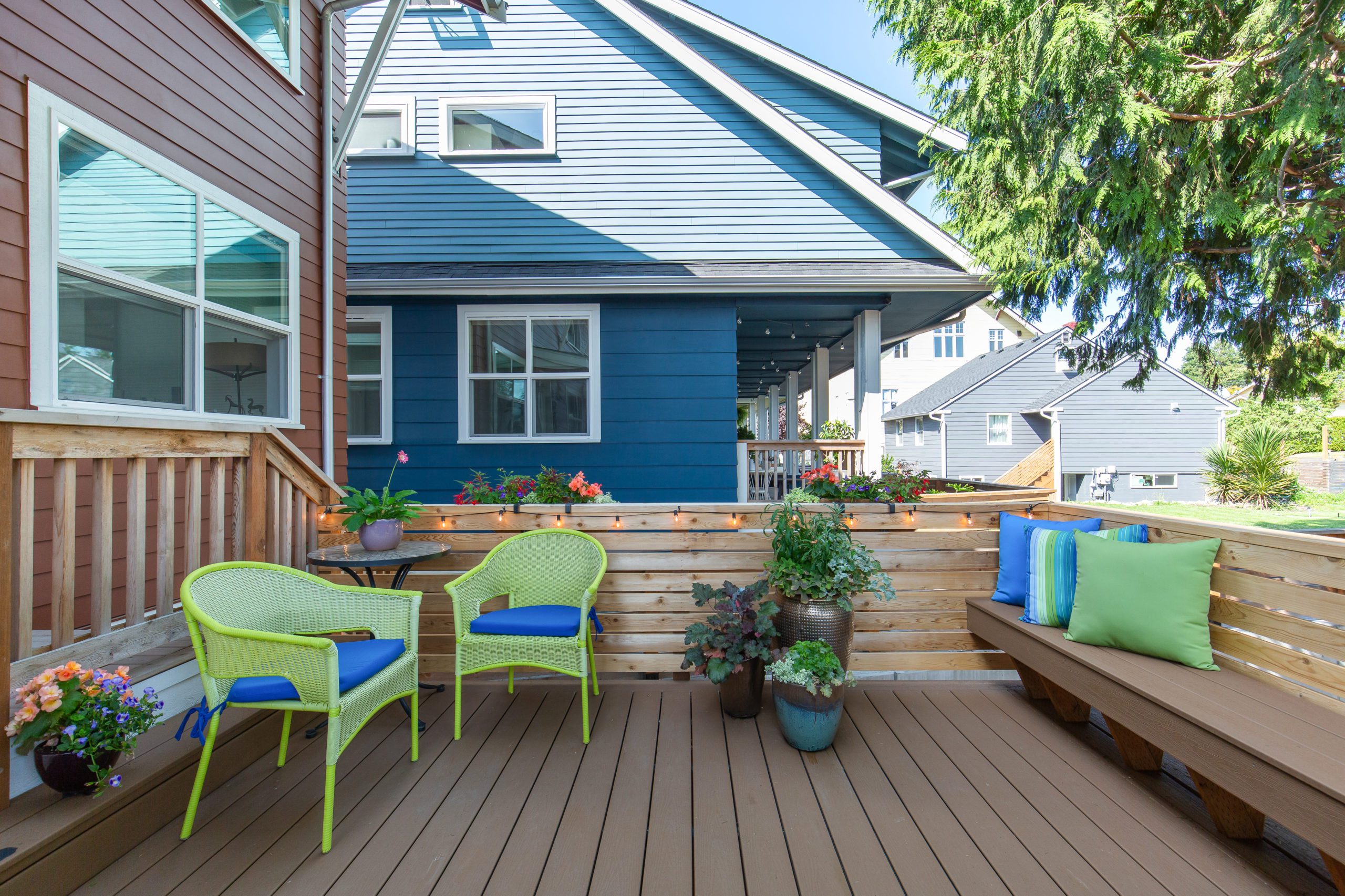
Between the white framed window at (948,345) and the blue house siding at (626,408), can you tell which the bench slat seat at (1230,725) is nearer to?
the blue house siding at (626,408)

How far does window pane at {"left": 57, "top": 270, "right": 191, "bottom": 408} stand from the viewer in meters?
2.59

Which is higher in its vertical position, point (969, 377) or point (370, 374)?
point (969, 377)

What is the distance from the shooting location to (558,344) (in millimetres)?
5773

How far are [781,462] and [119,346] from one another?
4.86 meters

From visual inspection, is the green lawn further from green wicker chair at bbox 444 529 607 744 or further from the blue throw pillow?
green wicker chair at bbox 444 529 607 744

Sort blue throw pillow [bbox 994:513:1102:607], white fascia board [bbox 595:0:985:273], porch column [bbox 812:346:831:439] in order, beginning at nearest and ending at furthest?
blue throw pillow [bbox 994:513:1102:607]
white fascia board [bbox 595:0:985:273]
porch column [bbox 812:346:831:439]

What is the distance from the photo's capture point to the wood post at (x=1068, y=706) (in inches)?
111

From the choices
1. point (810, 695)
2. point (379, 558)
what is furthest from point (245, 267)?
point (810, 695)

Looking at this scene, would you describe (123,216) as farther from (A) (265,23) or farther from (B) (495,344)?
(B) (495,344)

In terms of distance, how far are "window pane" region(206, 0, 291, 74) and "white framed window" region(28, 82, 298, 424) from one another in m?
1.07

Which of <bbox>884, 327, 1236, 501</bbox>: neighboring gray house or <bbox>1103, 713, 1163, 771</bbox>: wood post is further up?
<bbox>884, 327, 1236, 501</bbox>: neighboring gray house

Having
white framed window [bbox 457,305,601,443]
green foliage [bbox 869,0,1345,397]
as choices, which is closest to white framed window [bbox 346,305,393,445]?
white framed window [bbox 457,305,601,443]

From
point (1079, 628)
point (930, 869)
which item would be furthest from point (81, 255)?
point (1079, 628)

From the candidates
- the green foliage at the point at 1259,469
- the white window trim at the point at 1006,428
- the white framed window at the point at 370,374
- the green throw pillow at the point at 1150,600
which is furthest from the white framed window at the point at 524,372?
the white window trim at the point at 1006,428
